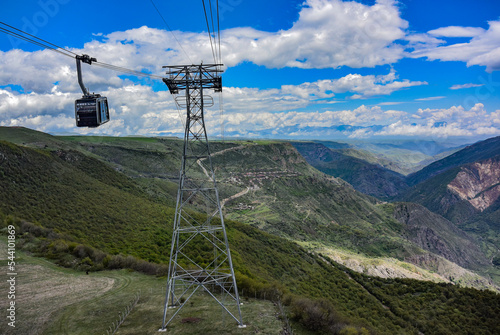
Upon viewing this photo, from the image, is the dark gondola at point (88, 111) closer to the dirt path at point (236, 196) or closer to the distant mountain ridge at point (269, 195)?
the distant mountain ridge at point (269, 195)

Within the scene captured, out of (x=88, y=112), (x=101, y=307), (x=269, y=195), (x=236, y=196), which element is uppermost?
(x=88, y=112)

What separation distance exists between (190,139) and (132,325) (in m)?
14.6

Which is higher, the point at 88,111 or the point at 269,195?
the point at 88,111

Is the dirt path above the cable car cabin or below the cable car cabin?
below

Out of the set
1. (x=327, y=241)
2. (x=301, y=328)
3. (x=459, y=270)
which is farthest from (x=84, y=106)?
(x=459, y=270)

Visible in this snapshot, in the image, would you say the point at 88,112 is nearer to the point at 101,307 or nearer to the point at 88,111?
the point at 88,111

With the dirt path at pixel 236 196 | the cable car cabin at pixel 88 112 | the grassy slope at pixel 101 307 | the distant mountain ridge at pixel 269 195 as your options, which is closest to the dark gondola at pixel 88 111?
the cable car cabin at pixel 88 112

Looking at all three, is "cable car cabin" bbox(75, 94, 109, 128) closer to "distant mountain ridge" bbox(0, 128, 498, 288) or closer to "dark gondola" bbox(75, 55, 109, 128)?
"dark gondola" bbox(75, 55, 109, 128)

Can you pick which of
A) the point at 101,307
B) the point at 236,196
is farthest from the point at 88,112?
the point at 236,196

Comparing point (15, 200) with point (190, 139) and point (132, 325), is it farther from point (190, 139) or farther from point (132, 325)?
point (190, 139)

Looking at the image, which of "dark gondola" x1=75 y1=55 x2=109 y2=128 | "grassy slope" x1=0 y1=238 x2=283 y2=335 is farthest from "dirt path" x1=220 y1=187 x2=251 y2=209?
"dark gondola" x1=75 y1=55 x2=109 y2=128

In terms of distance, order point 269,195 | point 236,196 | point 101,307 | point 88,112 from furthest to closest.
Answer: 1. point 269,195
2. point 236,196
3. point 101,307
4. point 88,112

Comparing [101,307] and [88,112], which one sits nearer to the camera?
[88,112]

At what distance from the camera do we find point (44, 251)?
38000 millimetres
